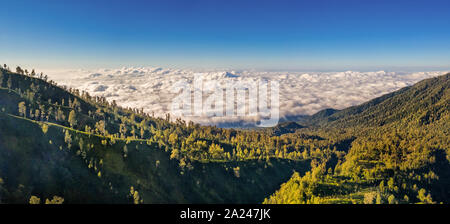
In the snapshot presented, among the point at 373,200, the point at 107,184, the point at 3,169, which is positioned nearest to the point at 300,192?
the point at 373,200

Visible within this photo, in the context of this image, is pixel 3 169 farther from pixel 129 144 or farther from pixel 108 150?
pixel 129 144

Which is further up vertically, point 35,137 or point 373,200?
point 35,137
